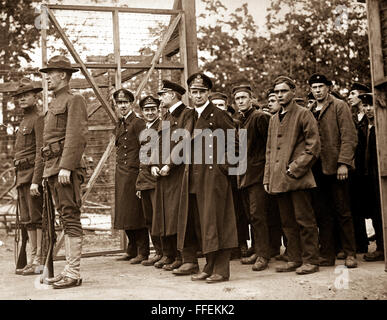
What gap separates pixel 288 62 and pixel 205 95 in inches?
359

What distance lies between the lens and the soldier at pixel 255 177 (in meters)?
6.81

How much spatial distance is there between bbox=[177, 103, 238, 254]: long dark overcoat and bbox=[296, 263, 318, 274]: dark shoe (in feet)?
2.59

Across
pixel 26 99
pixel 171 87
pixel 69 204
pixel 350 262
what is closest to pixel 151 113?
pixel 171 87

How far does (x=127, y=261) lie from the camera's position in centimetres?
816

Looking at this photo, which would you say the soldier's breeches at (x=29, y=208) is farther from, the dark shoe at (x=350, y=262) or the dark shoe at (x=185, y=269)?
the dark shoe at (x=350, y=262)

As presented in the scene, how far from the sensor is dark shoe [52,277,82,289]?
588 cm

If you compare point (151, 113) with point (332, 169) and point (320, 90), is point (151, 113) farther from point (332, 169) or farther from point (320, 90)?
point (332, 169)

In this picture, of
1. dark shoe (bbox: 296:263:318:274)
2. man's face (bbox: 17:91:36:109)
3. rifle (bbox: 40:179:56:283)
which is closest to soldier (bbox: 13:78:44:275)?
man's face (bbox: 17:91:36:109)

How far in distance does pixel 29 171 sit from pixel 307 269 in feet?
12.2

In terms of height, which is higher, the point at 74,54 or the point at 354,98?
the point at 74,54

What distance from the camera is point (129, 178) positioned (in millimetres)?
7949

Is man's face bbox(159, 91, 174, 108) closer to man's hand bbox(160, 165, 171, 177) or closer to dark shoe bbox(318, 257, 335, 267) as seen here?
man's hand bbox(160, 165, 171, 177)

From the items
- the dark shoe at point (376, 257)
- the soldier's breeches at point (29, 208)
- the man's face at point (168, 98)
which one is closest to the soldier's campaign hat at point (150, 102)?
the man's face at point (168, 98)
